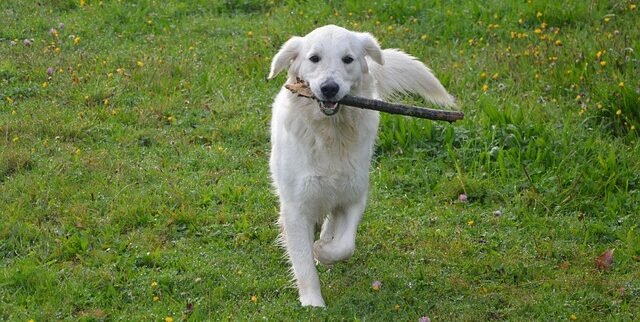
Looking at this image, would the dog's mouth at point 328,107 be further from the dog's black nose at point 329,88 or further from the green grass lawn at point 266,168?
the green grass lawn at point 266,168

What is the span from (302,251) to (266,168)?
182 cm

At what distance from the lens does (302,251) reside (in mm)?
5633

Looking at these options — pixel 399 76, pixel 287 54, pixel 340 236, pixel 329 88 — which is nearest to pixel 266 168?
pixel 399 76

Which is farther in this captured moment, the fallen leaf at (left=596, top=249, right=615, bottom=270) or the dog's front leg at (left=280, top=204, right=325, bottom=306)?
the fallen leaf at (left=596, top=249, right=615, bottom=270)

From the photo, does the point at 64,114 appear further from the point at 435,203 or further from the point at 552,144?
the point at 552,144

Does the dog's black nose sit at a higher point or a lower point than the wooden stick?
higher

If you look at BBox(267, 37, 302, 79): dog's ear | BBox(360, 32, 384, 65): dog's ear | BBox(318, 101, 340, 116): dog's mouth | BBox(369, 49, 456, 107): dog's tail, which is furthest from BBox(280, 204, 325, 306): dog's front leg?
BBox(369, 49, 456, 107): dog's tail

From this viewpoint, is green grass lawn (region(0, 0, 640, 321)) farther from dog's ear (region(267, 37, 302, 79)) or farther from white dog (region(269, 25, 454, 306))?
dog's ear (region(267, 37, 302, 79))

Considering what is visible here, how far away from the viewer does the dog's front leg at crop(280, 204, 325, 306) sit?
5527 millimetres

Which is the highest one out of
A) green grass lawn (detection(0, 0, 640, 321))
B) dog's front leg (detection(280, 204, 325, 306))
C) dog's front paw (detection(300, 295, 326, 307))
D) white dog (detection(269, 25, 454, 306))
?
white dog (detection(269, 25, 454, 306))

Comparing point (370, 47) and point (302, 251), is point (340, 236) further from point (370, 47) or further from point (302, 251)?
point (370, 47)

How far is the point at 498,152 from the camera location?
7273 mm

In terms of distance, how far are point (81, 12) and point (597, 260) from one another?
20.1 ft

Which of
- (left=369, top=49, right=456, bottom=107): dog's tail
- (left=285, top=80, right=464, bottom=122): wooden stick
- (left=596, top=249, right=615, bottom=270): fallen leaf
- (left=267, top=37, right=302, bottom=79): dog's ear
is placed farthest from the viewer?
(left=369, top=49, right=456, bottom=107): dog's tail
